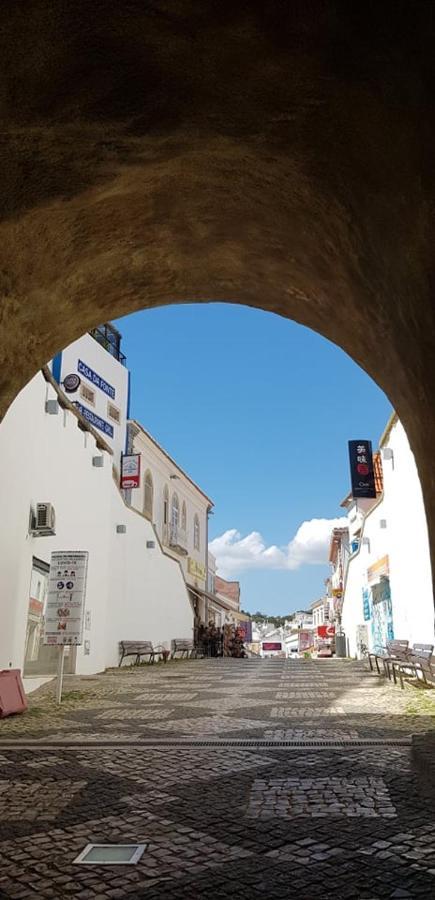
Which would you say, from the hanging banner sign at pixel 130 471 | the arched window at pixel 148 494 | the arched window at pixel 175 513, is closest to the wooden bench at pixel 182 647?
the arched window at pixel 148 494

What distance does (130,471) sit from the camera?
22609mm

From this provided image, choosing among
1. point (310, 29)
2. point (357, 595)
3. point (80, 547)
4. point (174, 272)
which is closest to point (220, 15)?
point (310, 29)

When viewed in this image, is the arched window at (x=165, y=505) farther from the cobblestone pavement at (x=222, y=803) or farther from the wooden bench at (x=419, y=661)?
the cobblestone pavement at (x=222, y=803)

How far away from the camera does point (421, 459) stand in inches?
132

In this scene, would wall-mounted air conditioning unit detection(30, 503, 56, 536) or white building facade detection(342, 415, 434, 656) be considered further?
white building facade detection(342, 415, 434, 656)

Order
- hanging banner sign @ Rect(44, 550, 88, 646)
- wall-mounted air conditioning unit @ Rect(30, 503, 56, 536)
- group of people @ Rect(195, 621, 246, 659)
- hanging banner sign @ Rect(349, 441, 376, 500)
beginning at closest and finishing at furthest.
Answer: hanging banner sign @ Rect(44, 550, 88, 646)
wall-mounted air conditioning unit @ Rect(30, 503, 56, 536)
hanging banner sign @ Rect(349, 441, 376, 500)
group of people @ Rect(195, 621, 246, 659)

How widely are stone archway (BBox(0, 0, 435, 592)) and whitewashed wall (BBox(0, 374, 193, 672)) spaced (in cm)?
501

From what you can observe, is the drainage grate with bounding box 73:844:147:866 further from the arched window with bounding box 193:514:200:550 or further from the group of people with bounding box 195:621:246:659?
the arched window with bounding box 193:514:200:550

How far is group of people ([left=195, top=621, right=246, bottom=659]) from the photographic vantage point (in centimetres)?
2711

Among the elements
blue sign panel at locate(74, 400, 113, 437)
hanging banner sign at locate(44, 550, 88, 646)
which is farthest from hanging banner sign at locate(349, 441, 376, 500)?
hanging banner sign at locate(44, 550, 88, 646)

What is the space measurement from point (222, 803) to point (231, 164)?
3401 mm

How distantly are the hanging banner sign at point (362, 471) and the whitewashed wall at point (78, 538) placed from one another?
6.74 metres

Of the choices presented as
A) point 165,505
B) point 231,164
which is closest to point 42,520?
point 231,164

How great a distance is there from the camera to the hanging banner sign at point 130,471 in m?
22.5
